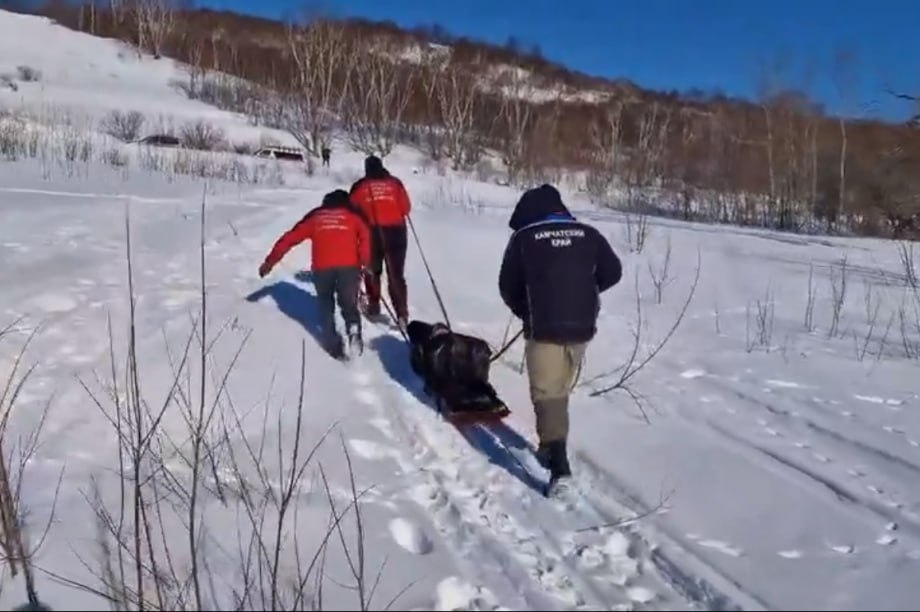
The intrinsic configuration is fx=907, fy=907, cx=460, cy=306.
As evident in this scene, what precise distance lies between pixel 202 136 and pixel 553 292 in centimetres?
2994

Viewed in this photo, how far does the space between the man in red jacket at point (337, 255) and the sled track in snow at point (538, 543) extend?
6.61 feet

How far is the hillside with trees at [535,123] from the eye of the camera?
28.5 meters

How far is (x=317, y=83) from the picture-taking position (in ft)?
134

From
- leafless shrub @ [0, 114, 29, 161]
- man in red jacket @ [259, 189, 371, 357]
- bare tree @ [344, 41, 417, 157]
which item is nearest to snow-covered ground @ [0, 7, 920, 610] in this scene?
man in red jacket @ [259, 189, 371, 357]

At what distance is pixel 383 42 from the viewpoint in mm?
59125

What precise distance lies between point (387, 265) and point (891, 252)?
1143cm

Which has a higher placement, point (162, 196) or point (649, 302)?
point (162, 196)

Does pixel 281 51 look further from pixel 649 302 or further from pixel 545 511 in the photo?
pixel 545 511

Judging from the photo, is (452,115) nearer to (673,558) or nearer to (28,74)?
(28,74)

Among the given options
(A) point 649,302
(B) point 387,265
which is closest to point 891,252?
(A) point 649,302

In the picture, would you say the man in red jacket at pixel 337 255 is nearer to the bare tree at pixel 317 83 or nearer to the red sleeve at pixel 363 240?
the red sleeve at pixel 363 240

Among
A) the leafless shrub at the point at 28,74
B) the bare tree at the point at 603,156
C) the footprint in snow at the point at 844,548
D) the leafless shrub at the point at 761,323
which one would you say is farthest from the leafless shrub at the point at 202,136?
the footprint in snow at the point at 844,548

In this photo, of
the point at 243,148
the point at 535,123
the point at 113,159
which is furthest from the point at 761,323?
the point at 535,123

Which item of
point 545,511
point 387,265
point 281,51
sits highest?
point 281,51
